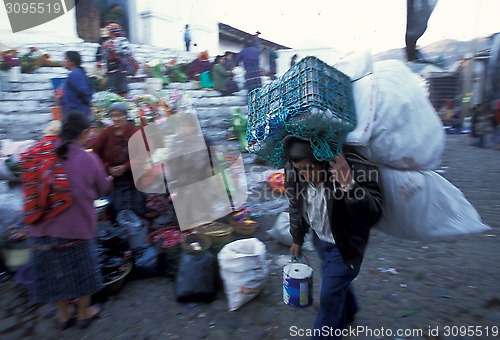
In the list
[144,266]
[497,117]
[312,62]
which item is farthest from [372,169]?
[497,117]

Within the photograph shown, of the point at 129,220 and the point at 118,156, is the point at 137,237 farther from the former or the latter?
the point at 118,156

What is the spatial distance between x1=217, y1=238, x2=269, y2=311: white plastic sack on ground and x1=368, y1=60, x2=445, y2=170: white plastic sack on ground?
56.1 inches

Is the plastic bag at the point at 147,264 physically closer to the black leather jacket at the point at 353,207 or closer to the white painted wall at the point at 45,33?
the black leather jacket at the point at 353,207

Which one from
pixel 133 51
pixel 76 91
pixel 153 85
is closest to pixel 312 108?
pixel 76 91

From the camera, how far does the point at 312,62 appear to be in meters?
1.74

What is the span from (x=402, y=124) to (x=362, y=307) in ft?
5.57

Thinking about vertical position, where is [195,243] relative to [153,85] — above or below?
below

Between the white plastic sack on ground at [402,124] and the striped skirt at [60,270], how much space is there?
2.20 metres

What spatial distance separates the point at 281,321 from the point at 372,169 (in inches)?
58.4

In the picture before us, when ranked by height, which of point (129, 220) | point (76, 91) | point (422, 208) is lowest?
point (129, 220)

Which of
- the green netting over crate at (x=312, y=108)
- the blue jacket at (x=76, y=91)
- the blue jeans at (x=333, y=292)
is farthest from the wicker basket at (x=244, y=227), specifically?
the blue jacket at (x=76, y=91)

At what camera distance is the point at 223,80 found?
9.82 meters

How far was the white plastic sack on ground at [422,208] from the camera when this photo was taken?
73.8 inches

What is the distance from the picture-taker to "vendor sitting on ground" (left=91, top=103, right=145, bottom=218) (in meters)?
3.61
